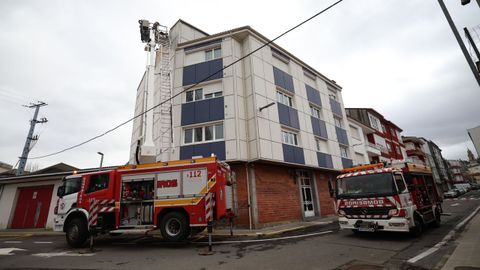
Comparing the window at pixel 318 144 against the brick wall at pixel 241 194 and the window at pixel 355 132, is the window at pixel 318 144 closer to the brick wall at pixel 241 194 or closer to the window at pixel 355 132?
the brick wall at pixel 241 194

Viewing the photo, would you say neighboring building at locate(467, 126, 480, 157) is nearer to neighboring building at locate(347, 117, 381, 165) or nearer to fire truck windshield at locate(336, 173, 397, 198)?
fire truck windshield at locate(336, 173, 397, 198)

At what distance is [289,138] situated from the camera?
55.2 feet

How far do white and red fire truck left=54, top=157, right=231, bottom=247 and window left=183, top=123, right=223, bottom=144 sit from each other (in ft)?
16.8

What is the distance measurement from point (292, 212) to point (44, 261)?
1252 centimetres

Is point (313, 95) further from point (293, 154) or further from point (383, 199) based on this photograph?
point (383, 199)

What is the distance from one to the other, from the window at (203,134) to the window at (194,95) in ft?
7.25

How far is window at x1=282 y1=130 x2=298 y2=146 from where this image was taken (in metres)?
16.4

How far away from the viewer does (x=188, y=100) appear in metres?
15.9

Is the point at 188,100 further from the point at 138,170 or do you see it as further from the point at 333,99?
the point at 333,99

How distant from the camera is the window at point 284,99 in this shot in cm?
1750

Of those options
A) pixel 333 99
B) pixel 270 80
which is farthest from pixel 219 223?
pixel 333 99

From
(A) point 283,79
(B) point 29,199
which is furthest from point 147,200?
(B) point 29,199

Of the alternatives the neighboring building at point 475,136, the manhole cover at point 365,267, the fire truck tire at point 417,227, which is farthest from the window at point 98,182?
the fire truck tire at point 417,227

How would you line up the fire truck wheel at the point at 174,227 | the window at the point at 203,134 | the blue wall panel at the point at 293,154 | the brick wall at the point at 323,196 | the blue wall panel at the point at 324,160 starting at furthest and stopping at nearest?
the blue wall panel at the point at 324,160, the brick wall at the point at 323,196, the blue wall panel at the point at 293,154, the window at the point at 203,134, the fire truck wheel at the point at 174,227
